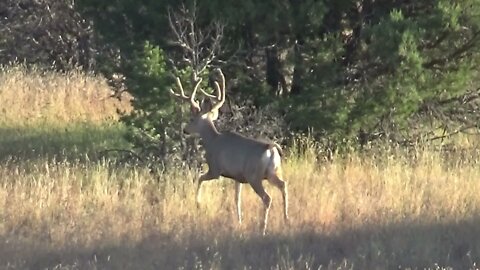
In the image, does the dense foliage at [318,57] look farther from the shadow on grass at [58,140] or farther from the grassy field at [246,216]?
the shadow on grass at [58,140]

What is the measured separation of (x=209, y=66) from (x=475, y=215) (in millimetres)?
4058

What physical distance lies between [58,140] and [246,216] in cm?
650

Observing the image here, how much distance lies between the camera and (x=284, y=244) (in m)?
9.01

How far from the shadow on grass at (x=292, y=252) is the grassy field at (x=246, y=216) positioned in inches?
0.5

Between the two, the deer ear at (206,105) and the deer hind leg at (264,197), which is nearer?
the deer hind leg at (264,197)

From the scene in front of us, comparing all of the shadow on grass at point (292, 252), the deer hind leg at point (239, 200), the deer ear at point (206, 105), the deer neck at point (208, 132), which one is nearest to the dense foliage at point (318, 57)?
the deer ear at point (206, 105)

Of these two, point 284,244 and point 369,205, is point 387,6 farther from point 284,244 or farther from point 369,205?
point 284,244

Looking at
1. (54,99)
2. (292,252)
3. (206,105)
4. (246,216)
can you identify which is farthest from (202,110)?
(54,99)

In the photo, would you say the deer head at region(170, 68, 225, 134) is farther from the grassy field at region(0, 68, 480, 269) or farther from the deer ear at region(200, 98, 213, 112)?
the grassy field at region(0, 68, 480, 269)

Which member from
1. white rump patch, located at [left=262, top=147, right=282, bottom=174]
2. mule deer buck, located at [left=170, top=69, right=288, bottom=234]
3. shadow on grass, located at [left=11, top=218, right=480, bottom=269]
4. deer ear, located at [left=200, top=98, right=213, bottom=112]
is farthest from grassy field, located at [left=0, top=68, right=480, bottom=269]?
deer ear, located at [left=200, top=98, right=213, bottom=112]

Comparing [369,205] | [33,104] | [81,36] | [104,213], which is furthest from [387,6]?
[81,36]

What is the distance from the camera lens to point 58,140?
15914 millimetres

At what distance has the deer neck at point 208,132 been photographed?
10.5 m

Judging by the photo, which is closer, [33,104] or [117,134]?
[117,134]
